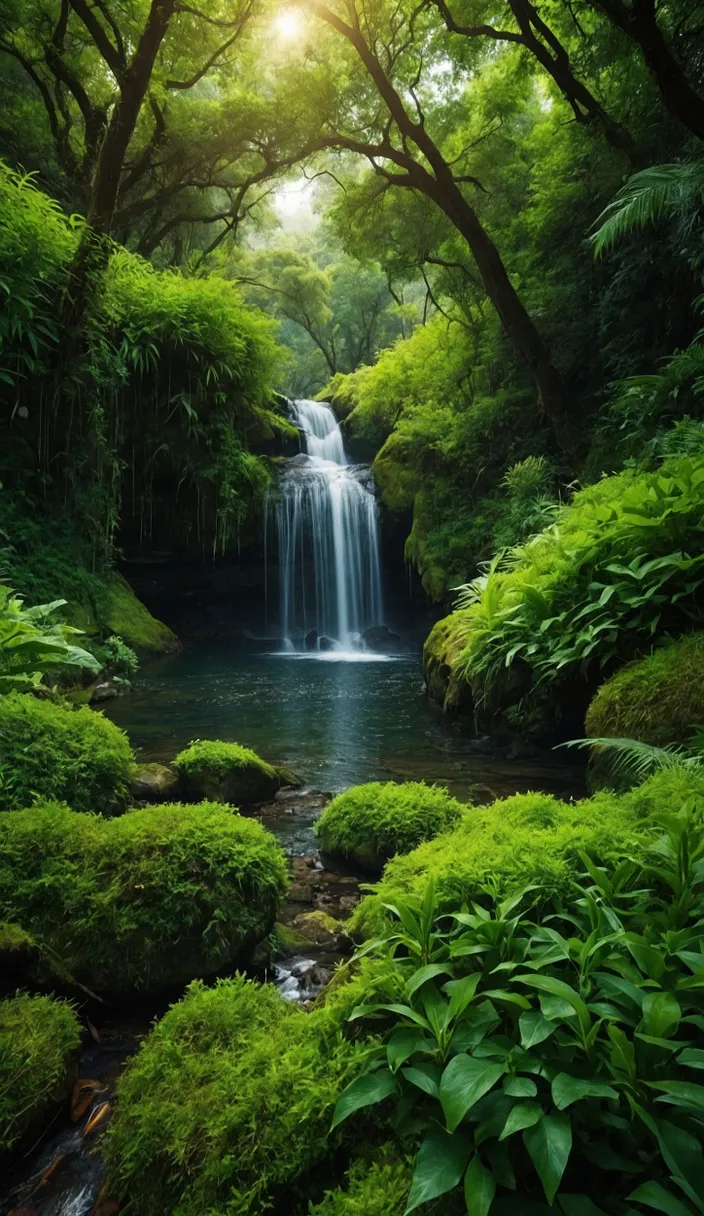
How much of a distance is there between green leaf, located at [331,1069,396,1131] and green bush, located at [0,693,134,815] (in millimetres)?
2608

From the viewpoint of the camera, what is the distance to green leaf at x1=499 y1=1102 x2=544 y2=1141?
1.19m

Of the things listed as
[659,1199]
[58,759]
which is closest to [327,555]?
[58,759]

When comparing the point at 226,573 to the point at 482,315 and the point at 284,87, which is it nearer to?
the point at 482,315

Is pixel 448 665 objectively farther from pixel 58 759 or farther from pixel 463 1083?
pixel 463 1083

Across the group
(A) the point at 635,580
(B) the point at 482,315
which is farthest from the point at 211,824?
(B) the point at 482,315

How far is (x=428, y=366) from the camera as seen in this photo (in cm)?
1387

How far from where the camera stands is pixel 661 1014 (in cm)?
136

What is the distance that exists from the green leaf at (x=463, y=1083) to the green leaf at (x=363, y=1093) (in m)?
0.19

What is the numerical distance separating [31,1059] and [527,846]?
1834 millimetres

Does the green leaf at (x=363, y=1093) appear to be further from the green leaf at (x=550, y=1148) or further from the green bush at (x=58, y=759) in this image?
→ the green bush at (x=58, y=759)

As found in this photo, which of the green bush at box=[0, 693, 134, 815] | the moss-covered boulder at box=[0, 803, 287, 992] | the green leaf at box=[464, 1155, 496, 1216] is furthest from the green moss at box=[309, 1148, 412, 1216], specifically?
the green bush at box=[0, 693, 134, 815]

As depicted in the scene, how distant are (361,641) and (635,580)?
1150 centimetres

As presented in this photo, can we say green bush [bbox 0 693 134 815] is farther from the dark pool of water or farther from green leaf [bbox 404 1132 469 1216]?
green leaf [bbox 404 1132 469 1216]

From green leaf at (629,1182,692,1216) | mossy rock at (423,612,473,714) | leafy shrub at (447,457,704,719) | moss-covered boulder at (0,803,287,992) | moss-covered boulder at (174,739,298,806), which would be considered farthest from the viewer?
mossy rock at (423,612,473,714)
